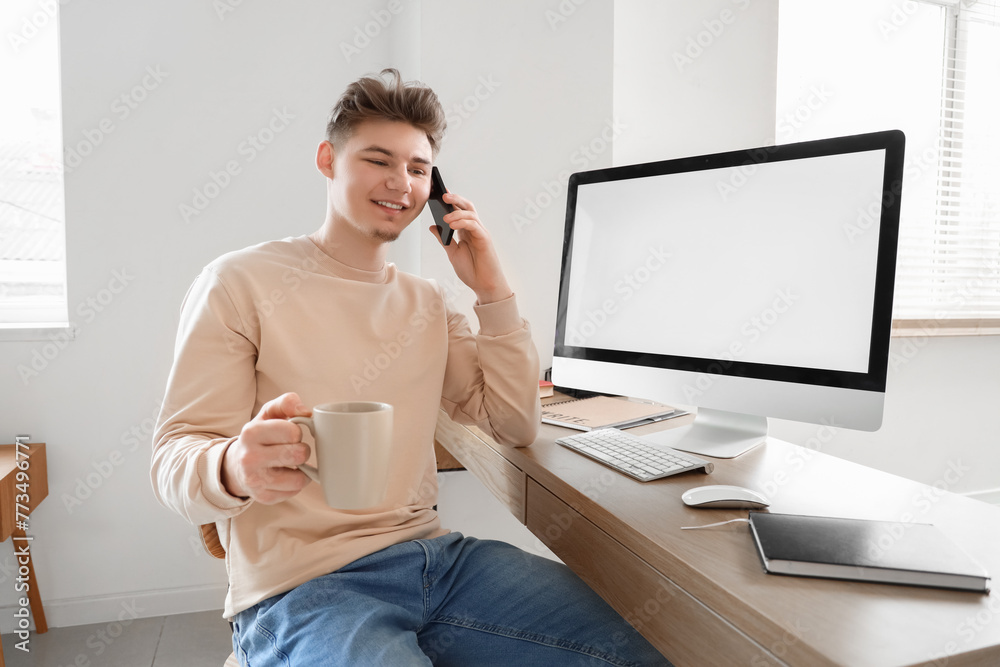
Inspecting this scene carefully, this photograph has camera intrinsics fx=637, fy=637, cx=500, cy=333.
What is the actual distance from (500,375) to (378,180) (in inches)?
16.4

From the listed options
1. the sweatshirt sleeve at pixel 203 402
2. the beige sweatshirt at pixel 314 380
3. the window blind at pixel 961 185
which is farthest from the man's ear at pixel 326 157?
the window blind at pixel 961 185

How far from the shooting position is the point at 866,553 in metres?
0.65

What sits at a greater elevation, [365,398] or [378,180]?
[378,180]

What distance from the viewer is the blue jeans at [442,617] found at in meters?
0.85

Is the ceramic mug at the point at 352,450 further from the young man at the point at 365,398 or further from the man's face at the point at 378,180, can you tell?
the man's face at the point at 378,180

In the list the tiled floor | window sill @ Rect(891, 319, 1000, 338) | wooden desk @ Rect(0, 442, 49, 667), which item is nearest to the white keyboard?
the tiled floor

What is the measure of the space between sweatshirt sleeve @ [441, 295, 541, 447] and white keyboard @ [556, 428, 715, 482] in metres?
0.10

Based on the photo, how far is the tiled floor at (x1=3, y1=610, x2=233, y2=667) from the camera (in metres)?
1.77

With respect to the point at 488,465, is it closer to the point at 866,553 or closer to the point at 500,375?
the point at 500,375

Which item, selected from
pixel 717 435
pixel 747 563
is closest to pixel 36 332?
pixel 717 435

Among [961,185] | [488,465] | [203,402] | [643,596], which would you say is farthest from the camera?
[961,185]

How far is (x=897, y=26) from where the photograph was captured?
286cm

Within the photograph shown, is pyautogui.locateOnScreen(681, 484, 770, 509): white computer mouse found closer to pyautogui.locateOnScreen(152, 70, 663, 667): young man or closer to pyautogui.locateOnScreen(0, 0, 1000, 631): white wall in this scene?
pyautogui.locateOnScreen(152, 70, 663, 667): young man

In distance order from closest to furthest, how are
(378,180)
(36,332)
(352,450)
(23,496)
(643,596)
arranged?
1. (352,450)
2. (643,596)
3. (378,180)
4. (23,496)
5. (36,332)
